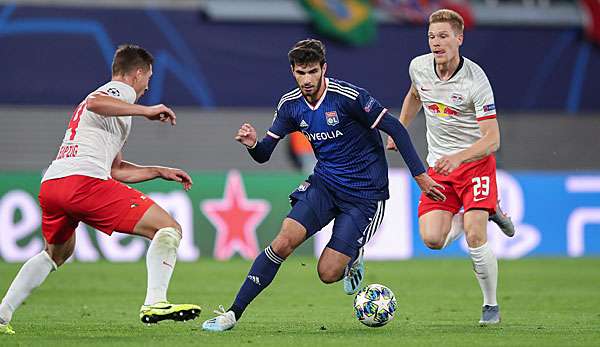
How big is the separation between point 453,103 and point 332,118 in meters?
1.20

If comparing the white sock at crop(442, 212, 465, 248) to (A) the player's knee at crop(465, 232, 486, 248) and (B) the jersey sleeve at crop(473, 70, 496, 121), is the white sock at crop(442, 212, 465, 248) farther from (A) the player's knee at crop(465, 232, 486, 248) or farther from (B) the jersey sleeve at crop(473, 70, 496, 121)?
(B) the jersey sleeve at crop(473, 70, 496, 121)

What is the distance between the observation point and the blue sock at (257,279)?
8156mm

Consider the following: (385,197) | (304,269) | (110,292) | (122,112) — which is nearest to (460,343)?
(385,197)

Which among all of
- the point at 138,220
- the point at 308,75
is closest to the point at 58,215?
the point at 138,220

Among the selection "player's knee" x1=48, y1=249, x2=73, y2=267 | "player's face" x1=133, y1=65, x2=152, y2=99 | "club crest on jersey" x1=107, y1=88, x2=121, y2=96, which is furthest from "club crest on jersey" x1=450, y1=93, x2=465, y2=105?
"player's knee" x1=48, y1=249, x2=73, y2=267

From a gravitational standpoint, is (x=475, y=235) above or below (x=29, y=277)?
above

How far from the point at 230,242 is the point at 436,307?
7.01 meters

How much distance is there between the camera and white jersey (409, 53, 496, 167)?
888 cm

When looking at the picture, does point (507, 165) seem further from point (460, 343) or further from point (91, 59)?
point (460, 343)

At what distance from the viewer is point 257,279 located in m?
8.16

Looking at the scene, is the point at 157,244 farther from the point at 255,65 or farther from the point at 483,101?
the point at 255,65

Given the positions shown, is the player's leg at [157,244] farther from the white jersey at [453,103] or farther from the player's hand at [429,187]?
the white jersey at [453,103]

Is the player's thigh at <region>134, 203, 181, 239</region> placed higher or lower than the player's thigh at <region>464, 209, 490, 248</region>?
lower

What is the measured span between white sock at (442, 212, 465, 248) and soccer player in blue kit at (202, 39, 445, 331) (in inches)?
29.7
